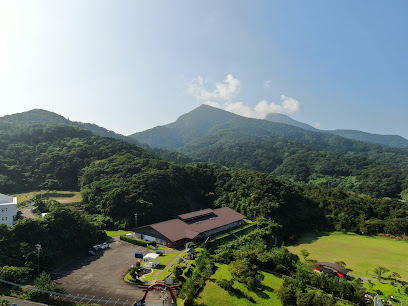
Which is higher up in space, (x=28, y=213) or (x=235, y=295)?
(x=28, y=213)

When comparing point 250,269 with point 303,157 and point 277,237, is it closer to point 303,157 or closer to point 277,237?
point 277,237

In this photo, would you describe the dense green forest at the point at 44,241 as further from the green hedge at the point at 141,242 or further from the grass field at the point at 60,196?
the grass field at the point at 60,196

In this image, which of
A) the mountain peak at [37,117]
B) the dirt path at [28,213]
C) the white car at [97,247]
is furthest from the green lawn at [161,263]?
the mountain peak at [37,117]

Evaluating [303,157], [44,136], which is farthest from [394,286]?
[303,157]

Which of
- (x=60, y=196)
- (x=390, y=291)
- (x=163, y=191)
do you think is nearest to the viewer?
(x=390, y=291)

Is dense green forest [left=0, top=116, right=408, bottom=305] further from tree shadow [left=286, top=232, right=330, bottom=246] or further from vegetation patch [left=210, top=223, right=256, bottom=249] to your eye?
vegetation patch [left=210, top=223, right=256, bottom=249]

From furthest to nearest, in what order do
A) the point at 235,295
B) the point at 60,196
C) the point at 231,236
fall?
1. the point at 60,196
2. the point at 231,236
3. the point at 235,295

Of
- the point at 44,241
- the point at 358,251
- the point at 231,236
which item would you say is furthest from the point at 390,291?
the point at 44,241

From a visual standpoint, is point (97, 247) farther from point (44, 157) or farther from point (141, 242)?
point (44, 157)
